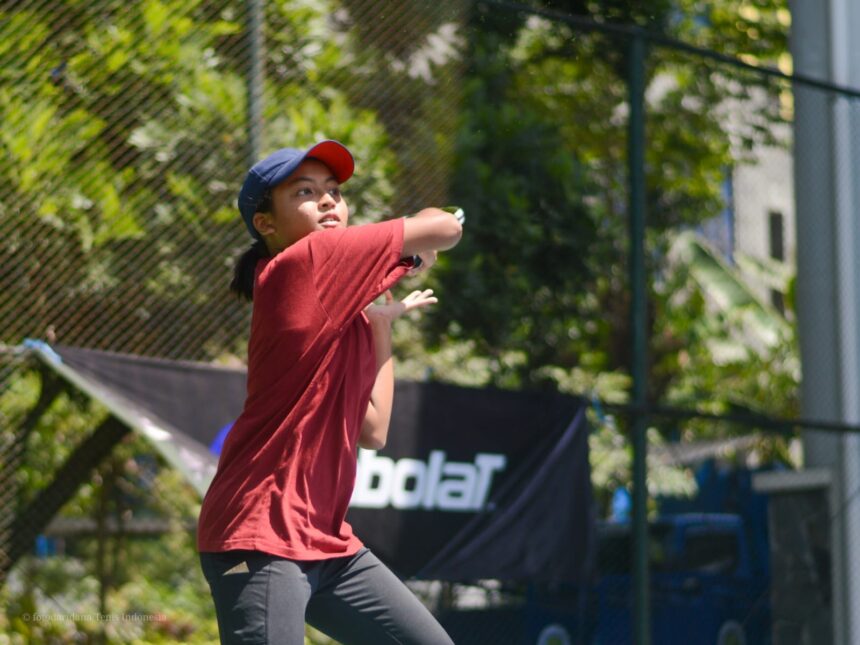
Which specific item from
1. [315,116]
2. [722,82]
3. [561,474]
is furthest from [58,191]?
[722,82]

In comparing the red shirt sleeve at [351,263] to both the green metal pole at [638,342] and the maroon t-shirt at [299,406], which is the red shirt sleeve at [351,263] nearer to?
the maroon t-shirt at [299,406]

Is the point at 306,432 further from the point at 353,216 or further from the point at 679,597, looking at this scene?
the point at 679,597

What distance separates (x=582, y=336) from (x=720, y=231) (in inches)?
278

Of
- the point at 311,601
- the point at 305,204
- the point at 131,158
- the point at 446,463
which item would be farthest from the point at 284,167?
the point at 446,463

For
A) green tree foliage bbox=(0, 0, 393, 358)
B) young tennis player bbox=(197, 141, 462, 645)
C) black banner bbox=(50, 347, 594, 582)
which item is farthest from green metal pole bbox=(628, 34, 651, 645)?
young tennis player bbox=(197, 141, 462, 645)

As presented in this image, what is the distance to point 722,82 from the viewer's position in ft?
33.9

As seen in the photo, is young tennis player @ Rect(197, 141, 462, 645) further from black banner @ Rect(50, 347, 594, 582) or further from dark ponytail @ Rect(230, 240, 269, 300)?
black banner @ Rect(50, 347, 594, 582)

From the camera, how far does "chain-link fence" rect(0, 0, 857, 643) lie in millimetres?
4730

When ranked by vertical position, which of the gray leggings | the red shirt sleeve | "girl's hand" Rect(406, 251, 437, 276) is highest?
"girl's hand" Rect(406, 251, 437, 276)

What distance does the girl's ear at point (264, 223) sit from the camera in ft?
8.73

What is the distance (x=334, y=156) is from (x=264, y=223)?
0.67ft

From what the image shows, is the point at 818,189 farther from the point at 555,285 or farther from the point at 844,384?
the point at 555,285

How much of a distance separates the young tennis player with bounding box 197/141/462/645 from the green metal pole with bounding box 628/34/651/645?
2.93 meters

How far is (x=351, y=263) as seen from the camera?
246cm
